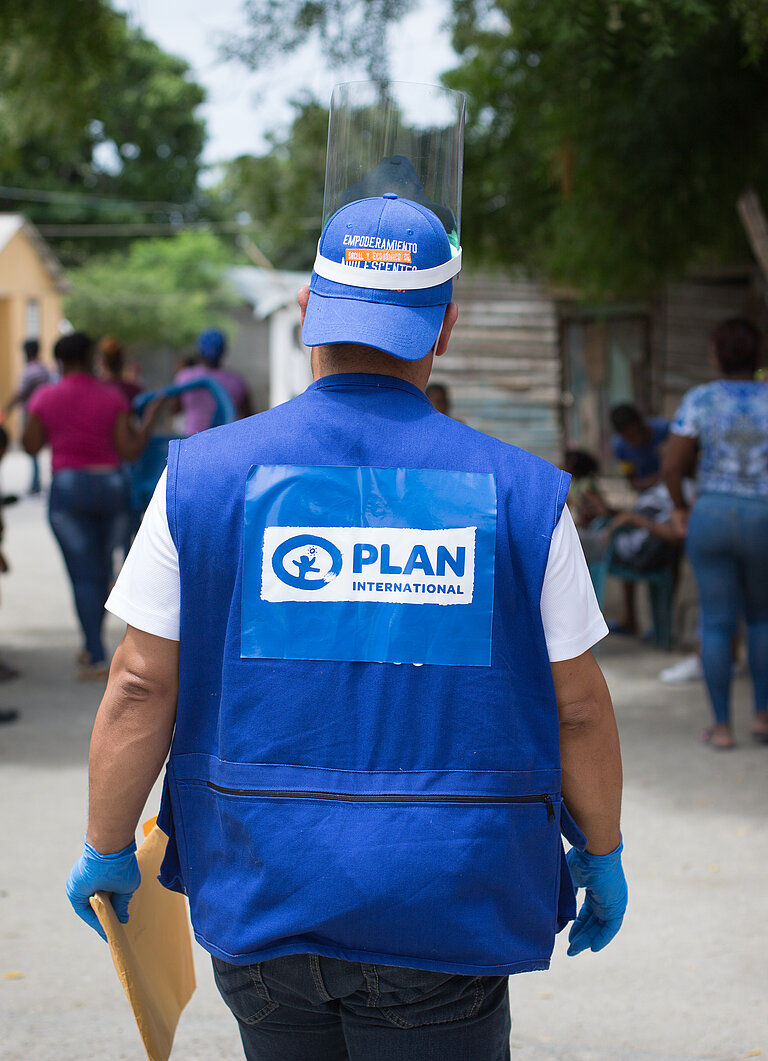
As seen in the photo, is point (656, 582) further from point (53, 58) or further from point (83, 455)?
point (53, 58)

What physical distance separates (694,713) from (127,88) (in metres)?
35.0

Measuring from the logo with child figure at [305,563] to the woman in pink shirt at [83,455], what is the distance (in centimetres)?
520

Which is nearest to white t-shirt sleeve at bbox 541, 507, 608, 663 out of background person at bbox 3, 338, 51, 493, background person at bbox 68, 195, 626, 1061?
background person at bbox 68, 195, 626, 1061

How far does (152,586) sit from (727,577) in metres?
4.22

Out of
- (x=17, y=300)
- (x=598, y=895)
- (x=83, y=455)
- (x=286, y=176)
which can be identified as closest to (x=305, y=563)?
(x=598, y=895)

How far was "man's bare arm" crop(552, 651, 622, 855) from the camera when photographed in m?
1.72

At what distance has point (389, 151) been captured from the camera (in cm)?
216

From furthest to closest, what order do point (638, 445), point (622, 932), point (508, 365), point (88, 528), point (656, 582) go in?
point (508, 365) → point (638, 445) → point (656, 582) → point (88, 528) → point (622, 932)

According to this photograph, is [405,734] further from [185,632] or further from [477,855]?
→ [185,632]

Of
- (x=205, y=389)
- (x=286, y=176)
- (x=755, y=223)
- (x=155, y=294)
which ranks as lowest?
(x=205, y=389)

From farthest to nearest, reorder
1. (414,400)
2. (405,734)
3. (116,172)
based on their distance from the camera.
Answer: (116,172) → (414,400) → (405,734)

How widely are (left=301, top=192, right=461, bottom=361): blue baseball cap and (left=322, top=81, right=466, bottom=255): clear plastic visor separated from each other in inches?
12.3

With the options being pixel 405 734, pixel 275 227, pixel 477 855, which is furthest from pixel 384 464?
pixel 275 227

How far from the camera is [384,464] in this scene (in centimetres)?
165
